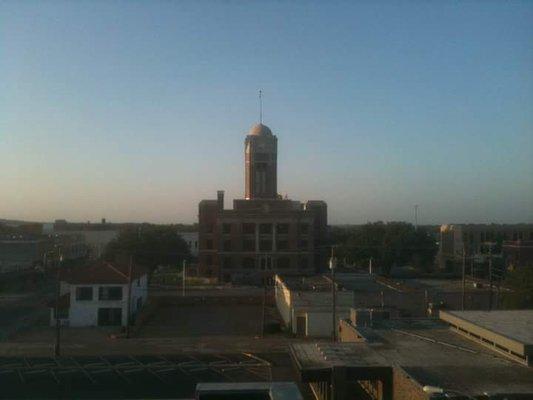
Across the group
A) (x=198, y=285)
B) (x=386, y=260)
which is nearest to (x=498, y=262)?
(x=386, y=260)

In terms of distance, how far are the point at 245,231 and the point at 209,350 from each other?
18.7 m

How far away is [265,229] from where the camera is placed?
1405 inches

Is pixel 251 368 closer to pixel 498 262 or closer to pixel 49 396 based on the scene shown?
pixel 49 396

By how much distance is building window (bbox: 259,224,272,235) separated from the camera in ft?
117

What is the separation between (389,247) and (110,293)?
22108 millimetres

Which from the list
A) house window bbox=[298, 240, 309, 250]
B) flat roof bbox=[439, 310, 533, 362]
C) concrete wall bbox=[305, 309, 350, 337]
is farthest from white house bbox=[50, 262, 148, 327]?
house window bbox=[298, 240, 309, 250]

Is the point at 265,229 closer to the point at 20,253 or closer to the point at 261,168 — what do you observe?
the point at 261,168

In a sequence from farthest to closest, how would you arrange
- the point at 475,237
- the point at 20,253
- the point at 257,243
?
the point at 475,237
the point at 20,253
the point at 257,243

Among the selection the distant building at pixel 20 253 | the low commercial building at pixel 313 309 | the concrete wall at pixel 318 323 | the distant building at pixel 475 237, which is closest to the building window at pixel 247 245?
the low commercial building at pixel 313 309

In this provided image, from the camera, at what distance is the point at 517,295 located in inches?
772

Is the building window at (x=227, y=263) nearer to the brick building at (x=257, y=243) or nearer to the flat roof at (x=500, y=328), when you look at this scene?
the brick building at (x=257, y=243)

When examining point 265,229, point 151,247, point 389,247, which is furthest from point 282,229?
point 151,247

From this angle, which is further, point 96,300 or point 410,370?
point 96,300

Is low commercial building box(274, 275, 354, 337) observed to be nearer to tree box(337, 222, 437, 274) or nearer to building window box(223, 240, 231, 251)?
building window box(223, 240, 231, 251)
